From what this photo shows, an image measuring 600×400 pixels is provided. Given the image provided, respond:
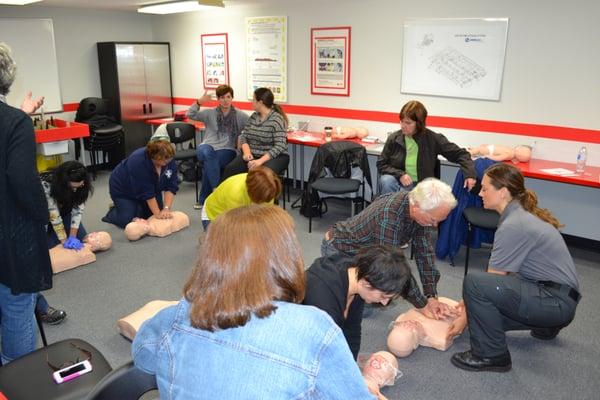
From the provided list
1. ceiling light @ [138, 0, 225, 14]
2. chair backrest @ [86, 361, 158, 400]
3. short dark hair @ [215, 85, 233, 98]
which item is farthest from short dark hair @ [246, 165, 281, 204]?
ceiling light @ [138, 0, 225, 14]

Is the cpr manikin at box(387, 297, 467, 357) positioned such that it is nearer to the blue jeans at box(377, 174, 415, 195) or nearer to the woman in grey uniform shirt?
the woman in grey uniform shirt

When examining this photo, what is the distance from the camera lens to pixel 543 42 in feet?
13.7

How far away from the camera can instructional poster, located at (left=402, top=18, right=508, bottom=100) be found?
441cm

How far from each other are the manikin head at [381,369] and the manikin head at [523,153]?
2.55 m

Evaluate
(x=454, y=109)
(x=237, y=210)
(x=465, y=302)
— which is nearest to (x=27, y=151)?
(x=237, y=210)

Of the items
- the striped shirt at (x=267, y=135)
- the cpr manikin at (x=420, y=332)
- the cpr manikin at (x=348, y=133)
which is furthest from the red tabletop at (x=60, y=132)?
the cpr manikin at (x=420, y=332)

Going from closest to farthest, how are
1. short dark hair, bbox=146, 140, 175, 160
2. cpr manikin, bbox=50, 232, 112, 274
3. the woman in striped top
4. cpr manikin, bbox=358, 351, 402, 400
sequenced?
cpr manikin, bbox=358, 351, 402, 400
cpr manikin, bbox=50, 232, 112, 274
short dark hair, bbox=146, 140, 175, 160
the woman in striped top

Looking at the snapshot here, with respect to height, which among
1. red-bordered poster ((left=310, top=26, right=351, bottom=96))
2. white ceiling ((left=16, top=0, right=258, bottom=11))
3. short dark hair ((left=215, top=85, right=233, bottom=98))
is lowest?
short dark hair ((left=215, top=85, right=233, bottom=98))

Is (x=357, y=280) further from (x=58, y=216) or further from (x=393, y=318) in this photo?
(x=58, y=216)

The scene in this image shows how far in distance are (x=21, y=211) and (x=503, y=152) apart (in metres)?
3.75

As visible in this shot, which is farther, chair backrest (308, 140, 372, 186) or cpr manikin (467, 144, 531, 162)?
chair backrest (308, 140, 372, 186)

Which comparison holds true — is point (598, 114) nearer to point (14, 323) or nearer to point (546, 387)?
point (546, 387)

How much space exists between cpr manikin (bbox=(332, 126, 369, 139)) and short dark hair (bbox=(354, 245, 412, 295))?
3.39m

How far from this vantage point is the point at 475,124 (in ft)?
15.3
